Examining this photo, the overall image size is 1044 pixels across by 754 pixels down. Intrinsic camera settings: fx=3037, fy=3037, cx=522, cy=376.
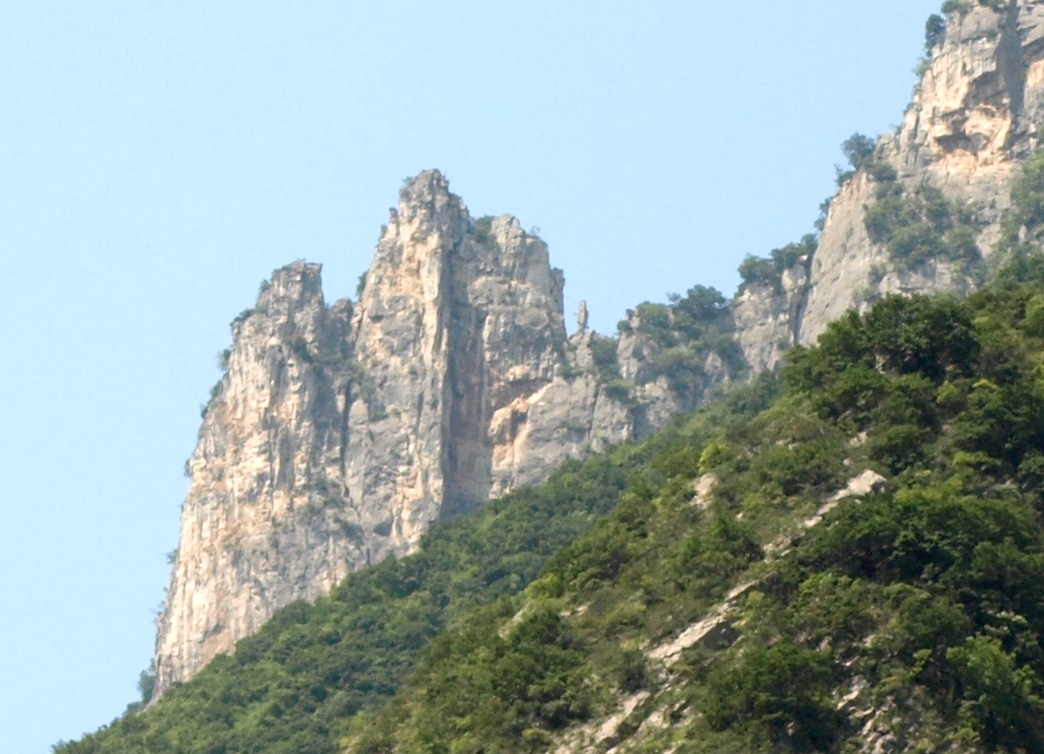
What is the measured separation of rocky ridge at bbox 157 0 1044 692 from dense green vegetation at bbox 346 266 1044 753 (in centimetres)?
5446

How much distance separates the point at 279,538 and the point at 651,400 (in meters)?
16.4

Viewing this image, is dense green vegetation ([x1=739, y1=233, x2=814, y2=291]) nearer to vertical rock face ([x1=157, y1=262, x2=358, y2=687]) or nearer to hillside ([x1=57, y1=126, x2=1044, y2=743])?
vertical rock face ([x1=157, y1=262, x2=358, y2=687])

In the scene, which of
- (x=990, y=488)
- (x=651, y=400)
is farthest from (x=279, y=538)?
(x=990, y=488)

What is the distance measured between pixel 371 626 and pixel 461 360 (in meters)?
25.8

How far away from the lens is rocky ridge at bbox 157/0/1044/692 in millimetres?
117375

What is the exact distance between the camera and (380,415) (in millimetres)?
121312

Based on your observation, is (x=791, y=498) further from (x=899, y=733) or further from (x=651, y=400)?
(x=651, y=400)

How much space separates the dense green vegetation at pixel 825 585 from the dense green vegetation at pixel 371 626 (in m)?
27.8

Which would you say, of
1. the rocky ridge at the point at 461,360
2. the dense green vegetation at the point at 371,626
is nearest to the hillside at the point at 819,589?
the dense green vegetation at the point at 371,626

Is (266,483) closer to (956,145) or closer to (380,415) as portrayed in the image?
(380,415)

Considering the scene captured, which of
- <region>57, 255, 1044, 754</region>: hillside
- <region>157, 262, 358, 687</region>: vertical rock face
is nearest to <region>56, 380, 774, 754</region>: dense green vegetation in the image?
<region>157, 262, 358, 687</region>: vertical rock face

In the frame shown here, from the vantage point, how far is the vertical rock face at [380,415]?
11838 centimetres

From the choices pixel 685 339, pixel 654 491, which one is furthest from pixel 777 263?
pixel 654 491

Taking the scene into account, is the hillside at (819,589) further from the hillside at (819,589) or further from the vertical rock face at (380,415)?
the vertical rock face at (380,415)
